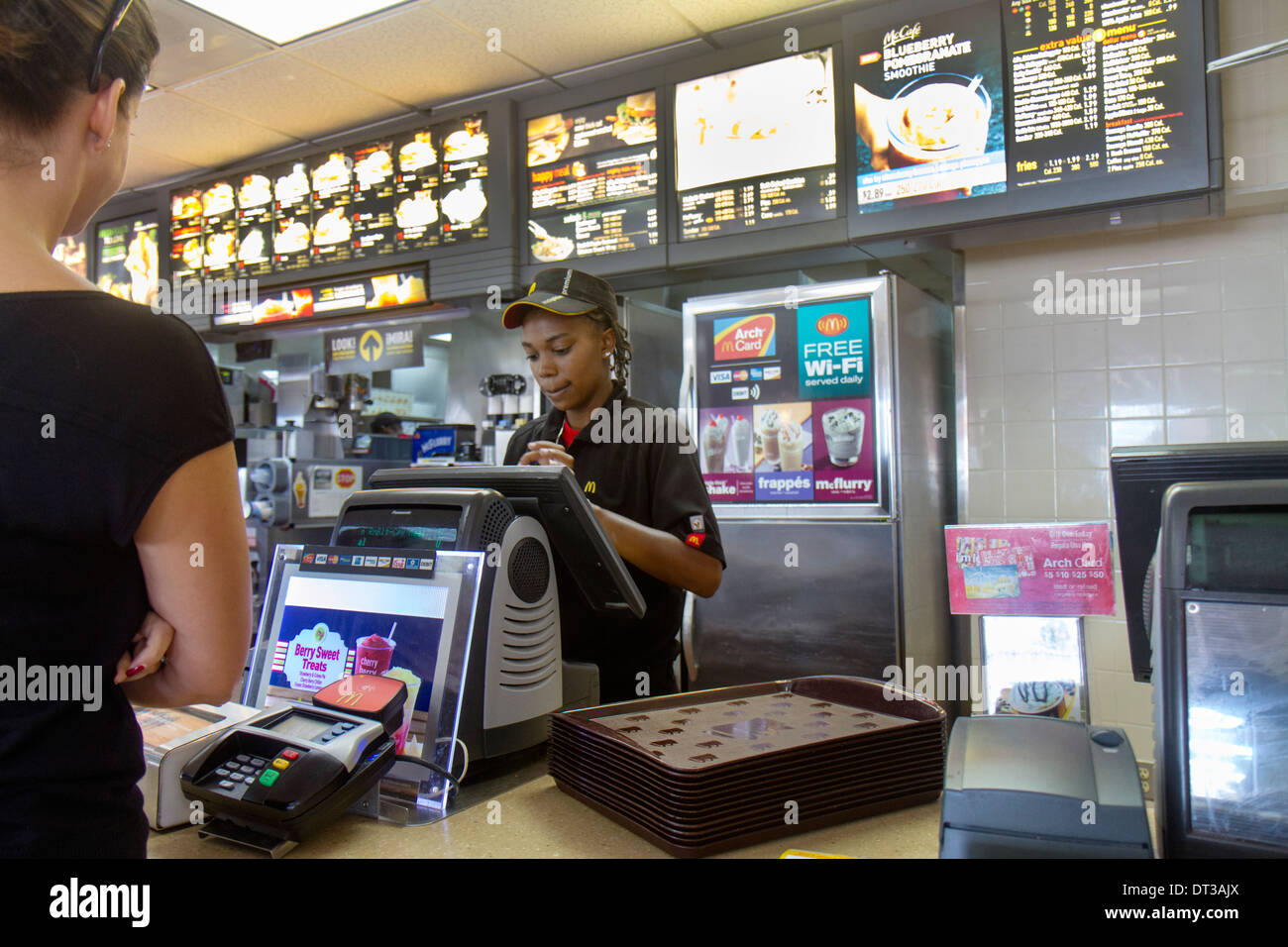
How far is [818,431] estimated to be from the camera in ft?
10.8

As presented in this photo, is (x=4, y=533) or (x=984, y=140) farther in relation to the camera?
(x=984, y=140)

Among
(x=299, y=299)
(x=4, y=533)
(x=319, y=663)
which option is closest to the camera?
(x=4, y=533)

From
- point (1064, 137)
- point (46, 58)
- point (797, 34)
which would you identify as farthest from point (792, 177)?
point (46, 58)

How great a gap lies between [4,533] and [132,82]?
0.46 meters

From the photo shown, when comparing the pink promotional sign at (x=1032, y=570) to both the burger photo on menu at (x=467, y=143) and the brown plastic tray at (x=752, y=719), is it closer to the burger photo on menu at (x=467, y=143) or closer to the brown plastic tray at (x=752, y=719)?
the brown plastic tray at (x=752, y=719)

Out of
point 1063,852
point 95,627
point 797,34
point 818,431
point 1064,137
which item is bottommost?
point 1063,852

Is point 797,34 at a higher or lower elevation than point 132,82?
higher

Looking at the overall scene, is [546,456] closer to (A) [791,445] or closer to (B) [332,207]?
(A) [791,445]

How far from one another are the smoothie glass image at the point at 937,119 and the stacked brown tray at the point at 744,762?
2223mm

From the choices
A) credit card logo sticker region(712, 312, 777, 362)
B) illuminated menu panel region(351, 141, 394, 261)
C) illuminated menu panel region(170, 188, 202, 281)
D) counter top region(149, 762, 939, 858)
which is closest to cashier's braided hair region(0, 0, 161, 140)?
counter top region(149, 762, 939, 858)

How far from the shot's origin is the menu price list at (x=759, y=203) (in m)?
3.19

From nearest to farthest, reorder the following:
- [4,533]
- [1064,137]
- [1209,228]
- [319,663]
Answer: [4,533], [319,663], [1064,137], [1209,228]

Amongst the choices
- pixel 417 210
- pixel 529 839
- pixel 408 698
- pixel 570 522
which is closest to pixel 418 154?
pixel 417 210

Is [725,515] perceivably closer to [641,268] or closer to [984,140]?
[641,268]
